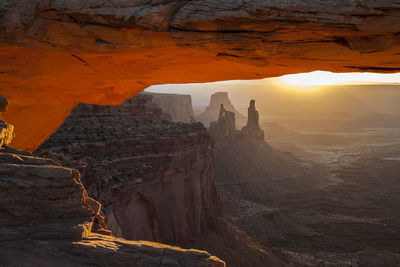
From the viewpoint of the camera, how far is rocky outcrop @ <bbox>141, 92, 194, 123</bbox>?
89938 mm

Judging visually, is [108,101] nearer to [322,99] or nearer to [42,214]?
[42,214]

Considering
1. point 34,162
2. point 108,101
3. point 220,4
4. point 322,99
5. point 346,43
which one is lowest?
point 34,162

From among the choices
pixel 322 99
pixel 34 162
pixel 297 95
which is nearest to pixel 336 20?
pixel 34 162

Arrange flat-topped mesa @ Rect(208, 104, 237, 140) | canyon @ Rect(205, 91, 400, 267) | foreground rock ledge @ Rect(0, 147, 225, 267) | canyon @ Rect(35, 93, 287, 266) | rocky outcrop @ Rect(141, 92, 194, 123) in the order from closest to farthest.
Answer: foreground rock ledge @ Rect(0, 147, 225, 267), canyon @ Rect(35, 93, 287, 266), canyon @ Rect(205, 91, 400, 267), flat-topped mesa @ Rect(208, 104, 237, 140), rocky outcrop @ Rect(141, 92, 194, 123)

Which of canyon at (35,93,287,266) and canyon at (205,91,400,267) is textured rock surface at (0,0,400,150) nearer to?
canyon at (35,93,287,266)

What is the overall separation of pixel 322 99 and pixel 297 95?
23.8 meters

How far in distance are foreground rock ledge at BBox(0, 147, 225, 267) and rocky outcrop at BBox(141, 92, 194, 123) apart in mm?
80472

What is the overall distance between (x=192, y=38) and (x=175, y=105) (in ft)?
280

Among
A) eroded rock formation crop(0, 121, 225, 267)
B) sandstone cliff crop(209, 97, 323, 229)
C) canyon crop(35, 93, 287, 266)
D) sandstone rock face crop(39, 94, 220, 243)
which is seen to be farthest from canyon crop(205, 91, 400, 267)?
eroded rock formation crop(0, 121, 225, 267)

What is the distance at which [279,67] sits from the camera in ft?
31.8

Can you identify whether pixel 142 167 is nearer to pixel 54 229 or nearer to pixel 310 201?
pixel 54 229

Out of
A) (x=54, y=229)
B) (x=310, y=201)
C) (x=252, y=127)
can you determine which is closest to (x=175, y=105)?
(x=252, y=127)

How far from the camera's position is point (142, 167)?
2211 centimetres

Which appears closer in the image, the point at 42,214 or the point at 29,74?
the point at 42,214
